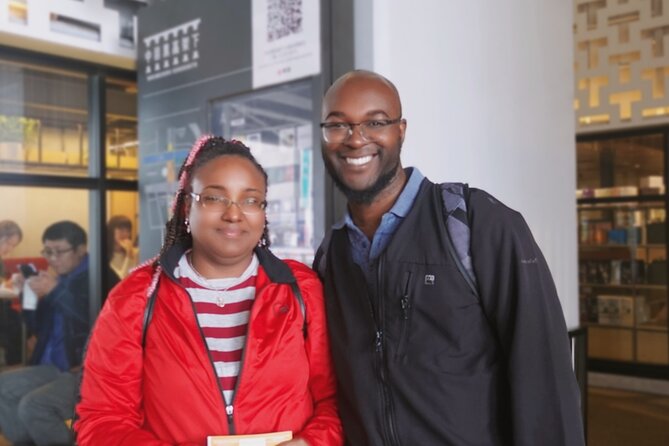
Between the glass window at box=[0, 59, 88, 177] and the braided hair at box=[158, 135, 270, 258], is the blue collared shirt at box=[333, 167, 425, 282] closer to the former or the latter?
the braided hair at box=[158, 135, 270, 258]

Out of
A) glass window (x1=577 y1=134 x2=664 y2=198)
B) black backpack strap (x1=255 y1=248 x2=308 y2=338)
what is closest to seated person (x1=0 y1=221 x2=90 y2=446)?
black backpack strap (x1=255 y1=248 x2=308 y2=338)

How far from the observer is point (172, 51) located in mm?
3365

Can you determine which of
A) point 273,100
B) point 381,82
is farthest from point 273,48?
point 381,82

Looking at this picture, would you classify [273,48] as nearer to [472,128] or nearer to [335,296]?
[472,128]

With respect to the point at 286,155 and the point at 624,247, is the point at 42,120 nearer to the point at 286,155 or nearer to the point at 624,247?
the point at 286,155

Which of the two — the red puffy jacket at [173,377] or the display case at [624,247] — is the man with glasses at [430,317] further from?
the display case at [624,247]

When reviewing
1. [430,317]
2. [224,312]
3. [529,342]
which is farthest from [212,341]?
[529,342]

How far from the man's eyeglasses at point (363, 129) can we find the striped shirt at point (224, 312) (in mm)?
436

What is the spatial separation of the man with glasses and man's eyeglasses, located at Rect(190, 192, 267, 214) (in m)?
0.23

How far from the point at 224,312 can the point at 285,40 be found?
4.79ft

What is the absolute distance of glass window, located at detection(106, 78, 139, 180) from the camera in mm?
4254

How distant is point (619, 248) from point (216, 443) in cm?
630

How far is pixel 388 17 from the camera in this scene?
2391mm

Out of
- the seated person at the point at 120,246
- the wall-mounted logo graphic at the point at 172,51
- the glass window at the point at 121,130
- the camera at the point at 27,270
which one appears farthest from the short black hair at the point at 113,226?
the wall-mounted logo graphic at the point at 172,51
